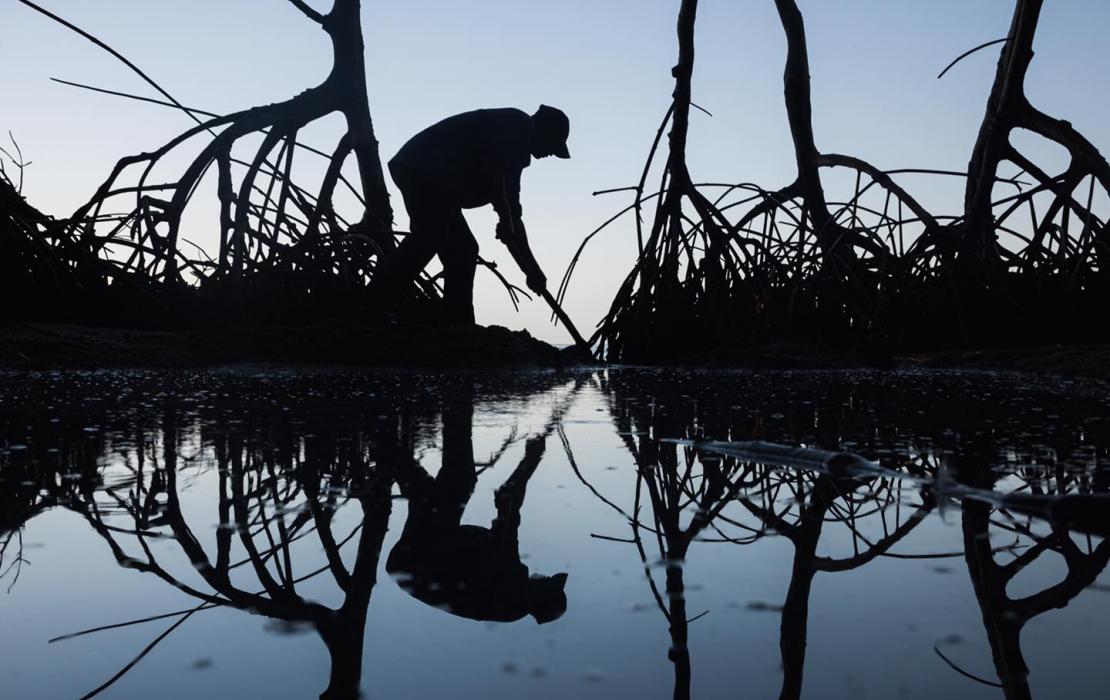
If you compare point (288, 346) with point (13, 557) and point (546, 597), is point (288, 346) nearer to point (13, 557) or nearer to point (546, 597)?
point (13, 557)

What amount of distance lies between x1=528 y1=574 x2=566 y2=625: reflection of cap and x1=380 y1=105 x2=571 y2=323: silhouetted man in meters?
4.72

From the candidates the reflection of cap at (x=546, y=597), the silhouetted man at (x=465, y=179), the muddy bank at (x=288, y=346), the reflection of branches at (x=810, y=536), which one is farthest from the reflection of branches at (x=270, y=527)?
the silhouetted man at (x=465, y=179)

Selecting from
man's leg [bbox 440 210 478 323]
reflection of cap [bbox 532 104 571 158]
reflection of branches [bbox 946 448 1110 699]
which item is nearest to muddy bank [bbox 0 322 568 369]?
man's leg [bbox 440 210 478 323]

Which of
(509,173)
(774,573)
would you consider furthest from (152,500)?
(509,173)

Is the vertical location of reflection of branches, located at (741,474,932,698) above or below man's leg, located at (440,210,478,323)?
below

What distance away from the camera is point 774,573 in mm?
1147

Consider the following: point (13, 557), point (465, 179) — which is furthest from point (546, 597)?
point (465, 179)

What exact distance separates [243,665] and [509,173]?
522 centimetres

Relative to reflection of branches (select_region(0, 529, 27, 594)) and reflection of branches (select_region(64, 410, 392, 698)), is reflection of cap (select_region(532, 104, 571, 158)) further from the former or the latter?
reflection of branches (select_region(0, 529, 27, 594))

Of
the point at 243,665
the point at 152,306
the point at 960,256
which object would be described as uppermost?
the point at 960,256

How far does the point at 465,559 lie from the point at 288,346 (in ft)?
14.9

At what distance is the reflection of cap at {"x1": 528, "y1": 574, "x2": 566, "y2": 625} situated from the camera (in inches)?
39.5

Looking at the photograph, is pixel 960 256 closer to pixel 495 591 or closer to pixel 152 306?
pixel 152 306

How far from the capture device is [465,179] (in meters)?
6.05
